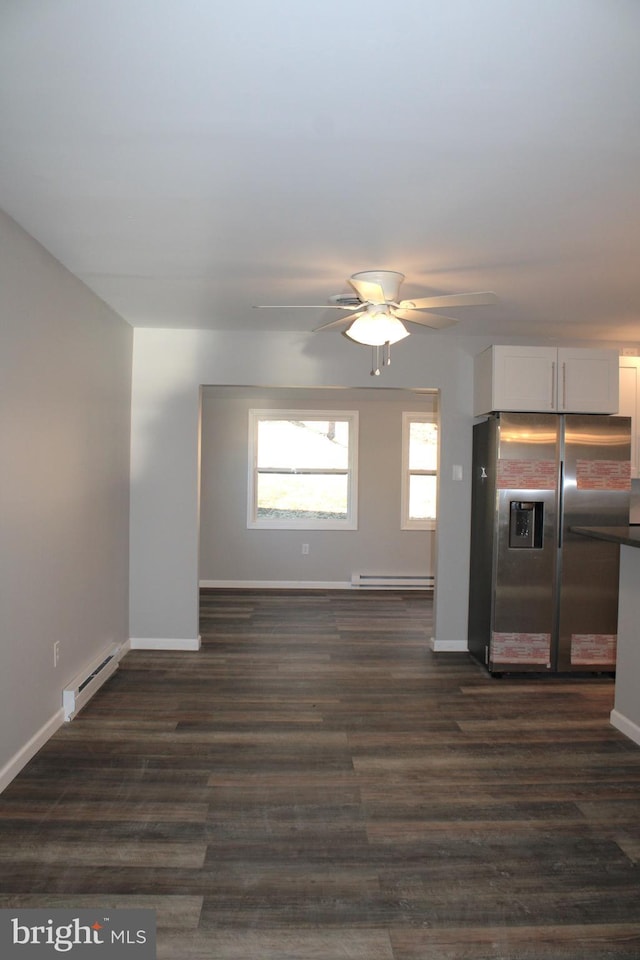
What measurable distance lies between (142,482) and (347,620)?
2.34m

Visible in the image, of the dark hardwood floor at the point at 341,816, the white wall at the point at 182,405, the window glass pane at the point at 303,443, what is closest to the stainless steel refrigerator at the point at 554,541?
the dark hardwood floor at the point at 341,816

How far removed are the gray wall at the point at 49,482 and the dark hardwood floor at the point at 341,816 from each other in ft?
1.14

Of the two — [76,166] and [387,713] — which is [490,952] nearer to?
[387,713]

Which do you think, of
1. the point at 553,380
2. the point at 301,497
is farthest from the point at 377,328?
the point at 301,497

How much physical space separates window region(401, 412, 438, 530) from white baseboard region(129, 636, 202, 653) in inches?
132

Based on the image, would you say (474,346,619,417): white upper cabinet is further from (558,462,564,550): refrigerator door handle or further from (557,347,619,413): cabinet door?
(558,462,564,550): refrigerator door handle

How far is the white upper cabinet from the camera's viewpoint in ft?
13.8

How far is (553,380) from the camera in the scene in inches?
166

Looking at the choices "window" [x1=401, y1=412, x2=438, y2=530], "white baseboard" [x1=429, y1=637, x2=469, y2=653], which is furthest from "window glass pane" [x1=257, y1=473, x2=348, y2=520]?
"white baseboard" [x1=429, y1=637, x2=469, y2=653]

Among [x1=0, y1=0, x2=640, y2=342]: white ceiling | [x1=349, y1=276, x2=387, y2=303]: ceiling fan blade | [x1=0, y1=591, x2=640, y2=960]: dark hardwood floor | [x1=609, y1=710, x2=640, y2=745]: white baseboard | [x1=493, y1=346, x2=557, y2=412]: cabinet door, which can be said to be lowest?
[x1=0, y1=591, x2=640, y2=960]: dark hardwood floor

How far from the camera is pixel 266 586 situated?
723cm

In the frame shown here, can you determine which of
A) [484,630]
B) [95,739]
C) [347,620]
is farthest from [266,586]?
[95,739]

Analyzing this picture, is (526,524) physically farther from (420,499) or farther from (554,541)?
(420,499)

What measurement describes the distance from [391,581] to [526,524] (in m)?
3.15
